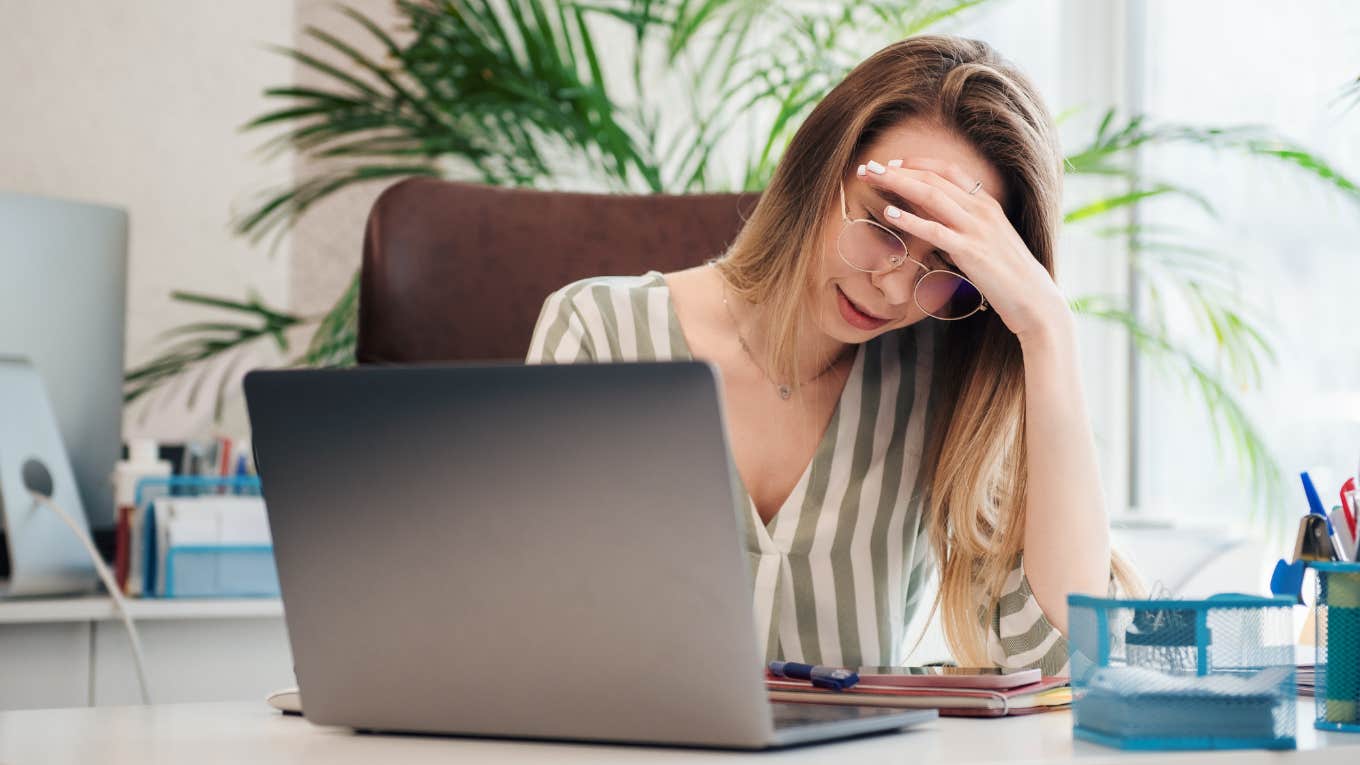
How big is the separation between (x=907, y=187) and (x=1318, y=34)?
148cm

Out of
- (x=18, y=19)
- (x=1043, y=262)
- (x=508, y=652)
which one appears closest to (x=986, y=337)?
(x=1043, y=262)

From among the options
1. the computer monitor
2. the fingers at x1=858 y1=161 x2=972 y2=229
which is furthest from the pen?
the computer monitor

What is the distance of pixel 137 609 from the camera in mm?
1552

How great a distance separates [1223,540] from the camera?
1.81 metres

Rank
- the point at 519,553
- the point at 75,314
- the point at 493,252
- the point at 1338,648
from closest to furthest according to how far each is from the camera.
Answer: the point at 519,553, the point at 1338,648, the point at 493,252, the point at 75,314

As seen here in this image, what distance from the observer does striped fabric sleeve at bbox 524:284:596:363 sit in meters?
1.19

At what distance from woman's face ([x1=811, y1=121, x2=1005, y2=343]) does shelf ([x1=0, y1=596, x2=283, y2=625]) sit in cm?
84

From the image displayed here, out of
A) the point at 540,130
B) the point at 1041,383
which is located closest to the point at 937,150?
the point at 1041,383

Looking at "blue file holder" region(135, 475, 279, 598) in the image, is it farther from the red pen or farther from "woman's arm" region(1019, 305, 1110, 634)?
the red pen

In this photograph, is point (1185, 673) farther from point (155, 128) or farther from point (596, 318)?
point (155, 128)

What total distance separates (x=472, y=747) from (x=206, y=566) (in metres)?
1.12

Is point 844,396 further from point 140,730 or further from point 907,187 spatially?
point 140,730

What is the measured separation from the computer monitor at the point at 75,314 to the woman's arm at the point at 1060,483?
4.08 feet

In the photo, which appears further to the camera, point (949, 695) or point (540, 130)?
point (540, 130)
